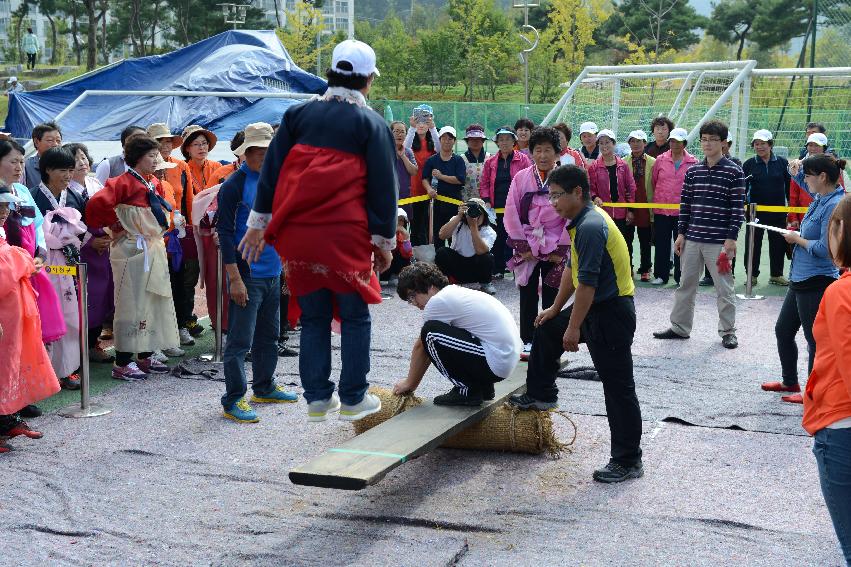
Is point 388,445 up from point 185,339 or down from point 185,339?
up

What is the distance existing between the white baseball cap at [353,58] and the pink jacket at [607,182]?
765cm

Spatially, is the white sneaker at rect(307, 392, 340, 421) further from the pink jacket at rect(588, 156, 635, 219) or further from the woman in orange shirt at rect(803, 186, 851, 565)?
the pink jacket at rect(588, 156, 635, 219)

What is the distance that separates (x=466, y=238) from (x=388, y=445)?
498cm

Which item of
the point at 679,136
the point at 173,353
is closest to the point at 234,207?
the point at 173,353

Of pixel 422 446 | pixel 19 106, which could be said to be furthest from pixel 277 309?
pixel 19 106

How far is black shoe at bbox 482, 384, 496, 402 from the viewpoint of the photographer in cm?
596

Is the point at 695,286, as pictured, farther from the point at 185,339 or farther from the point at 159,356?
the point at 159,356

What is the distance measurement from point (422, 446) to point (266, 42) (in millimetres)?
17125

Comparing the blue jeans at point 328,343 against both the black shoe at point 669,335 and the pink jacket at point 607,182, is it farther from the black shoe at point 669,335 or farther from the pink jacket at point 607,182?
the pink jacket at point 607,182

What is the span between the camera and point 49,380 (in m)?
6.38

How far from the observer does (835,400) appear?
3484 millimetres

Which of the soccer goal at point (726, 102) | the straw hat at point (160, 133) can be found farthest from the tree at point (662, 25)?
the straw hat at point (160, 133)

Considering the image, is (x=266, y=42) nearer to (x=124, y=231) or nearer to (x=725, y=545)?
(x=124, y=231)

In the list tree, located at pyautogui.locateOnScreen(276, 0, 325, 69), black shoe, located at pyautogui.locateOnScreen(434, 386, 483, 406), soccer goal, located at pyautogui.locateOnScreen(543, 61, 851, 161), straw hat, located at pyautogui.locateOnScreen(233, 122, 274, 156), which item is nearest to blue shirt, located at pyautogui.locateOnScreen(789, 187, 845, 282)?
black shoe, located at pyautogui.locateOnScreen(434, 386, 483, 406)
